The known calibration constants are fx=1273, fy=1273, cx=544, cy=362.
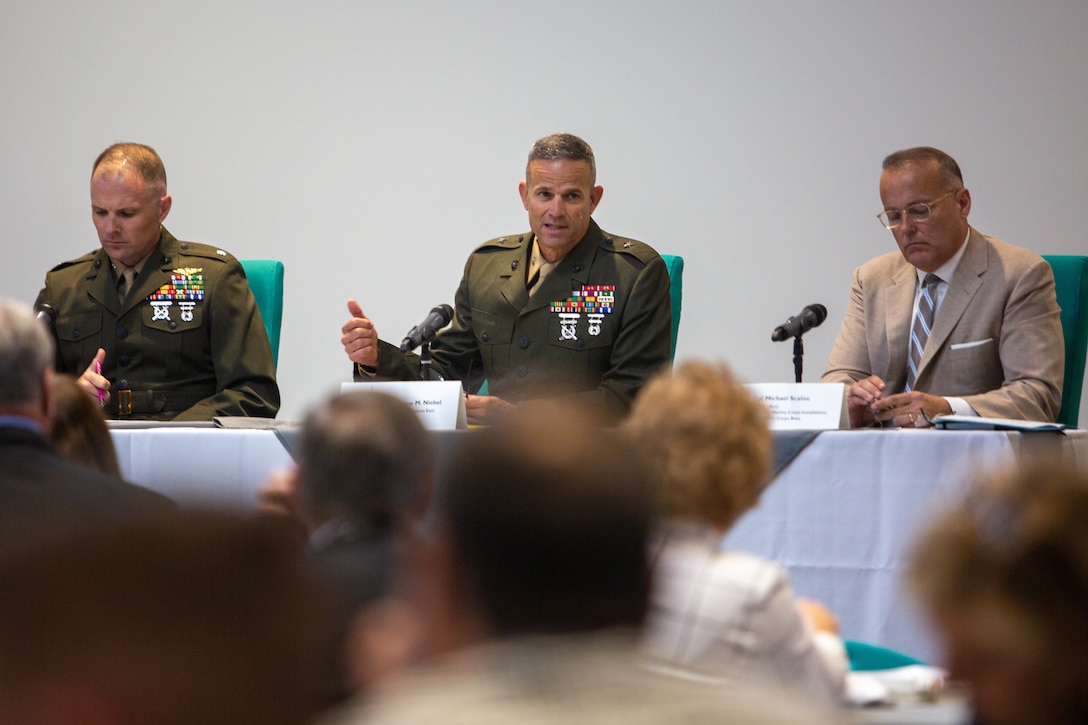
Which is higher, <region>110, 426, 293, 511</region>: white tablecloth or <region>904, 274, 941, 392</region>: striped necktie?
<region>904, 274, 941, 392</region>: striped necktie

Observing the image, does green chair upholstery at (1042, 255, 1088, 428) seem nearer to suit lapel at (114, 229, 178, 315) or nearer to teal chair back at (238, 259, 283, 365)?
teal chair back at (238, 259, 283, 365)

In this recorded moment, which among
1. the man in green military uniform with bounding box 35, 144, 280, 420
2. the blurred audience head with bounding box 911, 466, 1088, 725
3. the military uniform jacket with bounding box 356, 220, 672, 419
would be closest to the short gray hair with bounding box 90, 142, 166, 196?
the man in green military uniform with bounding box 35, 144, 280, 420

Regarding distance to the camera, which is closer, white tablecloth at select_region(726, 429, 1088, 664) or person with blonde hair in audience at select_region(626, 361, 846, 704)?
person with blonde hair in audience at select_region(626, 361, 846, 704)

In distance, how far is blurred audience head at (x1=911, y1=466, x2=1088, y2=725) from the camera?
751 millimetres

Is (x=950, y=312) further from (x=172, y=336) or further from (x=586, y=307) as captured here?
(x=172, y=336)

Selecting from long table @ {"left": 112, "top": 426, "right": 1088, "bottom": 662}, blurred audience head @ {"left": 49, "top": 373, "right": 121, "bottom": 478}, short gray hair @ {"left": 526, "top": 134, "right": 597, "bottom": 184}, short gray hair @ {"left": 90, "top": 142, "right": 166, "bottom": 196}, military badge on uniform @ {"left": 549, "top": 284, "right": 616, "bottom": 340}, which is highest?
short gray hair @ {"left": 526, "top": 134, "right": 597, "bottom": 184}

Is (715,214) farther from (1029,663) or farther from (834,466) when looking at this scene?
(1029,663)

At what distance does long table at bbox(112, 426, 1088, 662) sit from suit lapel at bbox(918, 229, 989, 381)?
885 mm

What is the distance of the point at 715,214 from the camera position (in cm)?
484

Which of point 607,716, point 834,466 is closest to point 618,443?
point 607,716

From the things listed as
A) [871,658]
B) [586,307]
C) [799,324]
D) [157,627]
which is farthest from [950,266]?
[157,627]

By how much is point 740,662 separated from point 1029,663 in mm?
529

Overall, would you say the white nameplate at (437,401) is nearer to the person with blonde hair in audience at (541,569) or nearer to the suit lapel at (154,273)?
the suit lapel at (154,273)

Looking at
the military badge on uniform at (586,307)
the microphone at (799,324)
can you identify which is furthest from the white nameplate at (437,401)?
the military badge on uniform at (586,307)
